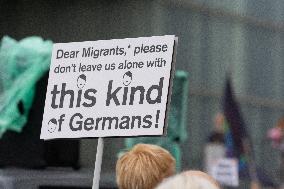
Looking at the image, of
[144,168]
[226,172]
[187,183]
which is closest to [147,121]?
[144,168]

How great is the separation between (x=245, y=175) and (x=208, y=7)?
6.36m

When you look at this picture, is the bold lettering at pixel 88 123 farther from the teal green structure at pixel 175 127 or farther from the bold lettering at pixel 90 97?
the teal green structure at pixel 175 127

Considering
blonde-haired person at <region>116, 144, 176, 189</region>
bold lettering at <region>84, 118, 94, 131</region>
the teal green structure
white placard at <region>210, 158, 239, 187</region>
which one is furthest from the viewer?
white placard at <region>210, 158, 239, 187</region>

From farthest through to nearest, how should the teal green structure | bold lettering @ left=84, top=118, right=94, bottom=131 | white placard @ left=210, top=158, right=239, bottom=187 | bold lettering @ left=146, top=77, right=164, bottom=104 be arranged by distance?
white placard @ left=210, top=158, right=239, bottom=187 < the teal green structure < bold lettering @ left=84, top=118, right=94, bottom=131 < bold lettering @ left=146, top=77, right=164, bottom=104

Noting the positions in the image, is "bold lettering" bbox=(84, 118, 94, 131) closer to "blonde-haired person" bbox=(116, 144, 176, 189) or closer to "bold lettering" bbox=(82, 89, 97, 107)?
"bold lettering" bbox=(82, 89, 97, 107)

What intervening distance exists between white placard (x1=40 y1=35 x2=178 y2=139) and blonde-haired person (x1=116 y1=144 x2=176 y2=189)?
0.98 ft

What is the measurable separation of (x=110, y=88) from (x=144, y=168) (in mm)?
696

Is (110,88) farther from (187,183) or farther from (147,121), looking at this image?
(187,183)

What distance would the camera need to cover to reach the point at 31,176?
4.63 metres

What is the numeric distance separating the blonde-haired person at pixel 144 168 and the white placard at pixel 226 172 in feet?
25.2

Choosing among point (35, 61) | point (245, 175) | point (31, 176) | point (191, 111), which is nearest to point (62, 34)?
point (191, 111)

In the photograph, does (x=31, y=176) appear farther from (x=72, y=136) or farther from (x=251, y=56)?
(x=251, y=56)

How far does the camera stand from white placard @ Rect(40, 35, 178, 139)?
14.1 feet

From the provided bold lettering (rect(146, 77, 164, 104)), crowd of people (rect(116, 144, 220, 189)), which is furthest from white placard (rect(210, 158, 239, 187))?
crowd of people (rect(116, 144, 220, 189))
